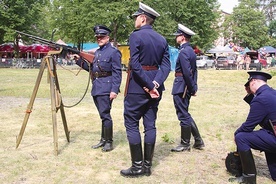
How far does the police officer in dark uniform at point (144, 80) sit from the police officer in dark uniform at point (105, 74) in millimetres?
1197

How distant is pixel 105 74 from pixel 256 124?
9.10ft

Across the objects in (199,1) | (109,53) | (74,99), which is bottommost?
(74,99)

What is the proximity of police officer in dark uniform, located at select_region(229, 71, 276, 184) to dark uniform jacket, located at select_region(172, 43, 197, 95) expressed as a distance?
1495 mm

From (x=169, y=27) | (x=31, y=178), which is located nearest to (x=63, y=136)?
(x=31, y=178)

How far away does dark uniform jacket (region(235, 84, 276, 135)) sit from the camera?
4.36m

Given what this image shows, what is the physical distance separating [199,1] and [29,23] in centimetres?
2265

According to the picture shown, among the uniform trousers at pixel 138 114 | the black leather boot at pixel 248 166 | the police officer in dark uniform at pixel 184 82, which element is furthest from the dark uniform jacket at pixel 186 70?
the black leather boot at pixel 248 166

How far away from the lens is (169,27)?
145ft

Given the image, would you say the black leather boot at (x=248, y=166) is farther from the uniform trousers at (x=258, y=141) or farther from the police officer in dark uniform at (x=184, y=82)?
the police officer in dark uniform at (x=184, y=82)

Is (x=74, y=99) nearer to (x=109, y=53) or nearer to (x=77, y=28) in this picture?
(x=109, y=53)

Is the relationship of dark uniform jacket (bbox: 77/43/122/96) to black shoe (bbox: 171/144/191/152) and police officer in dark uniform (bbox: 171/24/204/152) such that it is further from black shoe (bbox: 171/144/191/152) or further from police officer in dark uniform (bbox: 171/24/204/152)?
black shoe (bbox: 171/144/191/152)

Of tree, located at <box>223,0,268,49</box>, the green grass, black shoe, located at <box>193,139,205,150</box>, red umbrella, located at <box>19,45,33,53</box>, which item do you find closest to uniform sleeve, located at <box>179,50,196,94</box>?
black shoe, located at <box>193,139,205,150</box>

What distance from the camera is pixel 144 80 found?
15.2ft

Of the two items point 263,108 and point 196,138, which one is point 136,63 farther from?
point 196,138
